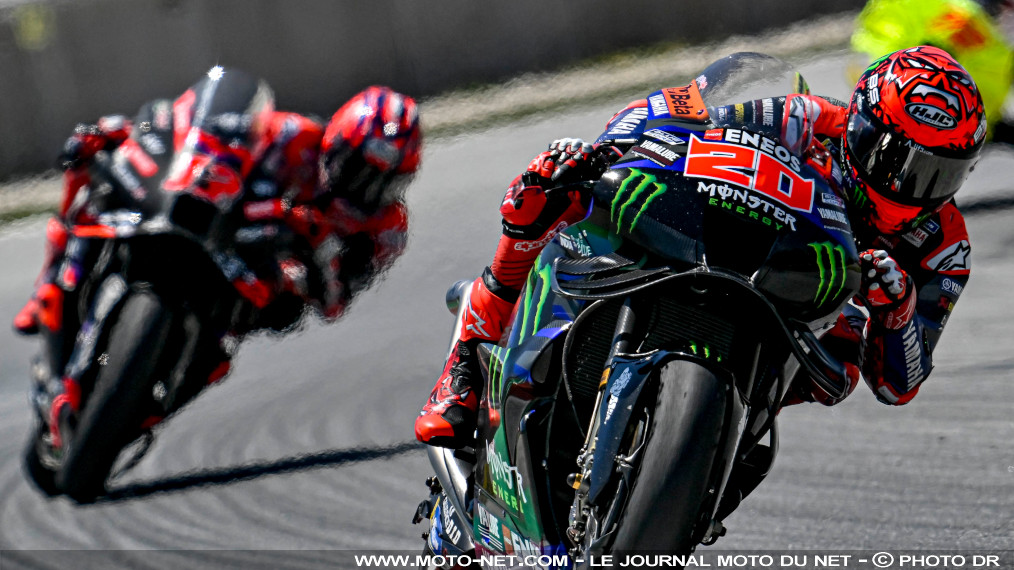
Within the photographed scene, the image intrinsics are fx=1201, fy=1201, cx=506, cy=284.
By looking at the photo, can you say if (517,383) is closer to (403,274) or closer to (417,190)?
(403,274)

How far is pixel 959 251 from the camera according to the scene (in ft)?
10.1

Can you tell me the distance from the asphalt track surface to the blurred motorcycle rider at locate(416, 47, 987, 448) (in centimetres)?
88

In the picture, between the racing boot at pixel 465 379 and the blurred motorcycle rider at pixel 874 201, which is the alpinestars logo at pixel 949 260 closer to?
Answer: the blurred motorcycle rider at pixel 874 201

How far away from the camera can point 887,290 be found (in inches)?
101

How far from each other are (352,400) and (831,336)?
2.50 meters

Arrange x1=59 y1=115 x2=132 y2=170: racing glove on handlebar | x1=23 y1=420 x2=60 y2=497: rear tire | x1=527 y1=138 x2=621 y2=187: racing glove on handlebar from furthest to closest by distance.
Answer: x1=59 y1=115 x2=132 y2=170: racing glove on handlebar
x1=23 y1=420 x2=60 y2=497: rear tire
x1=527 y1=138 x2=621 y2=187: racing glove on handlebar

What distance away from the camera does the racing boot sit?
9.77 feet

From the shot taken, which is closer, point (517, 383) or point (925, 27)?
point (517, 383)

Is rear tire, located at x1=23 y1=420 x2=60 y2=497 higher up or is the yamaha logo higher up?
the yamaha logo

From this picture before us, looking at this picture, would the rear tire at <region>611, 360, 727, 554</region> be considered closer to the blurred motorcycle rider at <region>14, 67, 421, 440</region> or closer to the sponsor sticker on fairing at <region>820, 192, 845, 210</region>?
the sponsor sticker on fairing at <region>820, 192, 845, 210</region>

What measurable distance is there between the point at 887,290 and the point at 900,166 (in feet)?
0.95

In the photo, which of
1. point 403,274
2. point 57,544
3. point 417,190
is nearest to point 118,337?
point 57,544

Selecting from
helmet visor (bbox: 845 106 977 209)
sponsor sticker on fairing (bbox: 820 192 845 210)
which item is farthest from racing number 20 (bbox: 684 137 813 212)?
helmet visor (bbox: 845 106 977 209)

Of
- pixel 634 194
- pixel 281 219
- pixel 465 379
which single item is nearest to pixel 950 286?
pixel 634 194
